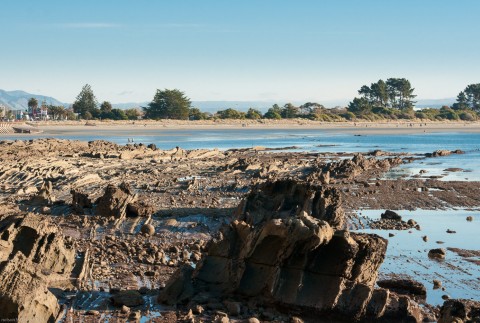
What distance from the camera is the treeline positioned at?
11862 centimetres

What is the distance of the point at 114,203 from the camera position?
1803 centimetres

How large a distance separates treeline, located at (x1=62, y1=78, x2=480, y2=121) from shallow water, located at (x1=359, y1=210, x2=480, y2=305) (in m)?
94.6

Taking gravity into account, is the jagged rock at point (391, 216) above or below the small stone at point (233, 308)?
Answer: below

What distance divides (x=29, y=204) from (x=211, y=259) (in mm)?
10035

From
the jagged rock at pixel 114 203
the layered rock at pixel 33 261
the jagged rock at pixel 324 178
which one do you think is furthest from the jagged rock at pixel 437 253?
the jagged rock at pixel 324 178

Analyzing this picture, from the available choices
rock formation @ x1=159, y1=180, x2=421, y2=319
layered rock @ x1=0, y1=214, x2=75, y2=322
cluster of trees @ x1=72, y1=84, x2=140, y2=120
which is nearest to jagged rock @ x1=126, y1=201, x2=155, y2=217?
layered rock @ x1=0, y1=214, x2=75, y2=322

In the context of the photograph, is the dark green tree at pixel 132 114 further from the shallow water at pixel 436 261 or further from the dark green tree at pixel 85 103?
the shallow water at pixel 436 261

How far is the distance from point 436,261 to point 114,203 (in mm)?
8524

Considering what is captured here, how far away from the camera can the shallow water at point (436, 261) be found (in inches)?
488

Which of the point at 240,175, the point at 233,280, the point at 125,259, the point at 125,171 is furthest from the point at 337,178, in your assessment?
the point at 233,280

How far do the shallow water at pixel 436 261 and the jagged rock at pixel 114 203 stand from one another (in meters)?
6.53

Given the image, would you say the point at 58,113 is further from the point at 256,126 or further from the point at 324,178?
the point at 324,178

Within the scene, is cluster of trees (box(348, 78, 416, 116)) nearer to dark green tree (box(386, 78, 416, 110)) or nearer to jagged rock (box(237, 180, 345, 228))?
dark green tree (box(386, 78, 416, 110))

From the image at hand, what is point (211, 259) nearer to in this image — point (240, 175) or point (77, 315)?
point (77, 315)
